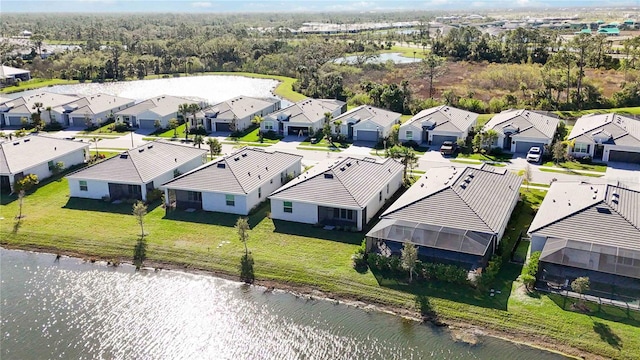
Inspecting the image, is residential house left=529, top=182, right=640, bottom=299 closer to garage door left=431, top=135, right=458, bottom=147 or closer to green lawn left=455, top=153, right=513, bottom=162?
green lawn left=455, top=153, right=513, bottom=162

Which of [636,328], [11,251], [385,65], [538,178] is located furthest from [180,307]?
[385,65]

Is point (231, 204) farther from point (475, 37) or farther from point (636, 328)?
point (475, 37)

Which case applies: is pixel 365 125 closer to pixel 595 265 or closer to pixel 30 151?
pixel 30 151

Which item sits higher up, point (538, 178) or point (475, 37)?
point (475, 37)

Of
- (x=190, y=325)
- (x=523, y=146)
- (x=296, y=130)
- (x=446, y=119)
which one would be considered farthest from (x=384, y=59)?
(x=190, y=325)

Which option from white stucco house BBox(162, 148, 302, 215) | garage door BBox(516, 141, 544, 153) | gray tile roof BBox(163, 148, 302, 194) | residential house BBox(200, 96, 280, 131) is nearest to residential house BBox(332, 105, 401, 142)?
residential house BBox(200, 96, 280, 131)

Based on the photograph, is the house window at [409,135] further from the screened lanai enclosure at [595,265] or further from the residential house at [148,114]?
the screened lanai enclosure at [595,265]
